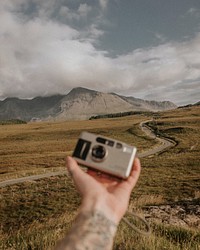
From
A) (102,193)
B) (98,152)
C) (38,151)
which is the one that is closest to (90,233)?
(102,193)

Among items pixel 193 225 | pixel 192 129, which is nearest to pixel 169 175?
pixel 193 225

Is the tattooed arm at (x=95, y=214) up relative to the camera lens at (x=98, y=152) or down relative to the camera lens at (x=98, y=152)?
down

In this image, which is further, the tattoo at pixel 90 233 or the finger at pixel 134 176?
the finger at pixel 134 176

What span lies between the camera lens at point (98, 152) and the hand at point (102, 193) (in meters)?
0.25

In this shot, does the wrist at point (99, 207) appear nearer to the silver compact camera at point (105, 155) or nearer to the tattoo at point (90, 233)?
the tattoo at point (90, 233)

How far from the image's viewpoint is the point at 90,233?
226 centimetres

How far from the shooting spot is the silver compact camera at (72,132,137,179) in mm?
2748

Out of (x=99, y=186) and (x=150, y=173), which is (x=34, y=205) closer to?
(x=150, y=173)

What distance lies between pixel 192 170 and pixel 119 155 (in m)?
44.3

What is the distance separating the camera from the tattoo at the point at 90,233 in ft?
7.13

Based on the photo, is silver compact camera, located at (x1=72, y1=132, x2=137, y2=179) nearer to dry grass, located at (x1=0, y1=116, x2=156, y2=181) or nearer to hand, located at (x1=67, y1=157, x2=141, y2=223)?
hand, located at (x1=67, y1=157, x2=141, y2=223)

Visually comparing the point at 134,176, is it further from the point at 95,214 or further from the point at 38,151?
the point at 38,151

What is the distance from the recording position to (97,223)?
229cm

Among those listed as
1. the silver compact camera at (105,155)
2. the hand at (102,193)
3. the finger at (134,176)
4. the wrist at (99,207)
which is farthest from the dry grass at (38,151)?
the wrist at (99,207)
